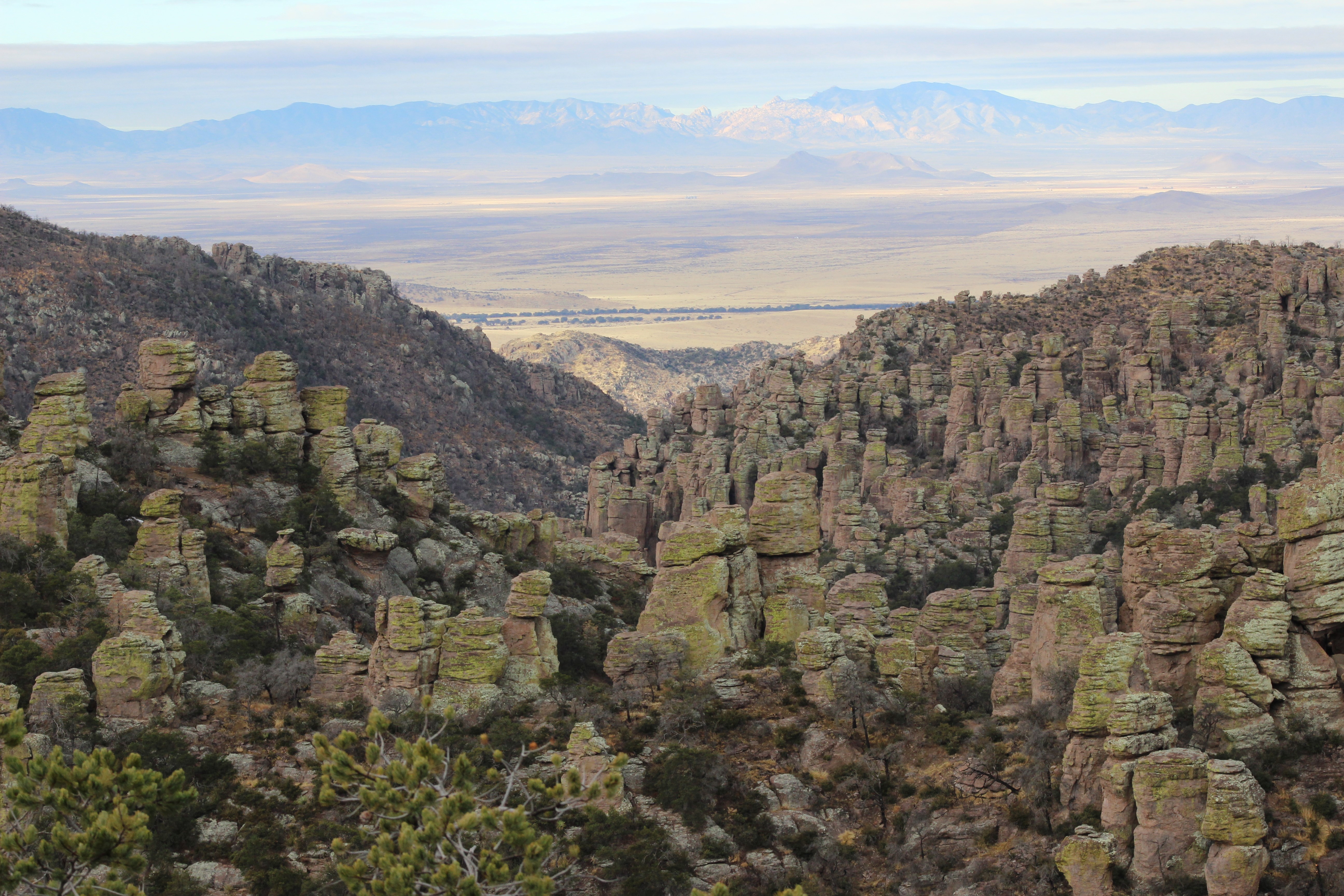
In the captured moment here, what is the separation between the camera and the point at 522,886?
21.0 meters

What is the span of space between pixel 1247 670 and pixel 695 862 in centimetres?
1209

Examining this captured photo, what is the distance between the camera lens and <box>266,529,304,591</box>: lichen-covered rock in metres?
45.8

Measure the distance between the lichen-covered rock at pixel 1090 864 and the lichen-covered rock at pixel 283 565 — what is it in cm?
2680

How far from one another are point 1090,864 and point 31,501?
33.1 m

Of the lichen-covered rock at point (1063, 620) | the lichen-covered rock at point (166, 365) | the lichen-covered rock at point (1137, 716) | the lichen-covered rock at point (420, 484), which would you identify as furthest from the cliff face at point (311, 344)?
the lichen-covered rock at point (1137, 716)

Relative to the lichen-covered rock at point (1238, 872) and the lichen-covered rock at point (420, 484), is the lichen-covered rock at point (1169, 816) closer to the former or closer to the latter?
the lichen-covered rock at point (1238, 872)

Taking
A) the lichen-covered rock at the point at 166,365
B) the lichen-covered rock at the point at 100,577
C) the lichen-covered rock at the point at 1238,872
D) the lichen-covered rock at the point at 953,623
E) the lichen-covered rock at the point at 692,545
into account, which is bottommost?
the lichen-covered rock at the point at 953,623

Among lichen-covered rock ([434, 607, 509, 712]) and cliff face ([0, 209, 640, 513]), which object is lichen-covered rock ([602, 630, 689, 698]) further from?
cliff face ([0, 209, 640, 513])

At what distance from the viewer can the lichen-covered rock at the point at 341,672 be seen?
3934 centimetres

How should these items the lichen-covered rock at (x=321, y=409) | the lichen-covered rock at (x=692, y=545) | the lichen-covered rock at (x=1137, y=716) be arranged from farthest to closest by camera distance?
the lichen-covered rock at (x=321, y=409) < the lichen-covered rock at (x=692, y=545) < the lichen-covered rock at (x=1137, y=716)

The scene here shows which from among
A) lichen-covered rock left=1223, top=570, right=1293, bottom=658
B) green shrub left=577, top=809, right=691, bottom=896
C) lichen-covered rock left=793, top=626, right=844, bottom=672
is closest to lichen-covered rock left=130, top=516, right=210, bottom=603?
lichen-covered rock left=793, top=626, right=844, bottom=672

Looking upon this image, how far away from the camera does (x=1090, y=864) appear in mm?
27094

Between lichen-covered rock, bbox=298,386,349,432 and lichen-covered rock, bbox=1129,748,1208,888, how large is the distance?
121 ft

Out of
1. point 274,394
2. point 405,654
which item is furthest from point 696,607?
point 274,394
